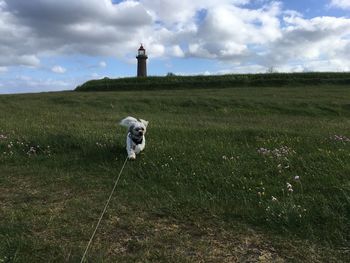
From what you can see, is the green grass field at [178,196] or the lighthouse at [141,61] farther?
the lighthouse at [141,61]

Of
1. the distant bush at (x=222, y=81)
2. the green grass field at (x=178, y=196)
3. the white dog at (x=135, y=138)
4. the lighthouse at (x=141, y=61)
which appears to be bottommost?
the green grass field at (x=178, y=196)

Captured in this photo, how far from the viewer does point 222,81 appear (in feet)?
116

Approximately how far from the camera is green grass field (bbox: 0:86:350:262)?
16.9ft

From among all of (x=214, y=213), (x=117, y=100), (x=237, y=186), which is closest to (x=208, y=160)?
(x=237, y=186)

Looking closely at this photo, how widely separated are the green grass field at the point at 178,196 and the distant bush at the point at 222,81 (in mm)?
22620

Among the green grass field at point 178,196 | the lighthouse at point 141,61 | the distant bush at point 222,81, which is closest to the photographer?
the green grass field at point 178,196

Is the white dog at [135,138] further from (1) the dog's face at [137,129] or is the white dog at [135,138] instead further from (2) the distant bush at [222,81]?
(2) the distant bush at [222,81]

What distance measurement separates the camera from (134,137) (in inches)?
347

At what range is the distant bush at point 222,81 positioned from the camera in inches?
1339

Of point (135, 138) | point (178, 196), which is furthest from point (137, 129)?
point (178, 196)

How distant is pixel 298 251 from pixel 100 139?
20.2 ft

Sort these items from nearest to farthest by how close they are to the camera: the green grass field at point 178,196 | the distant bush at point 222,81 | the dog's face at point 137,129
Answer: the green grass field at point 178,196, the dog's face at point 137,129, the distant bush at point 222,81

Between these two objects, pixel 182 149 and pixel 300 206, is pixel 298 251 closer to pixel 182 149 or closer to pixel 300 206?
pixel 300 206

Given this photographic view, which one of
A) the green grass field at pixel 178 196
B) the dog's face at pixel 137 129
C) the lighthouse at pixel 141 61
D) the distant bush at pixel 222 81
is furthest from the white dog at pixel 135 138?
the lighthouse at pixel 141 61
